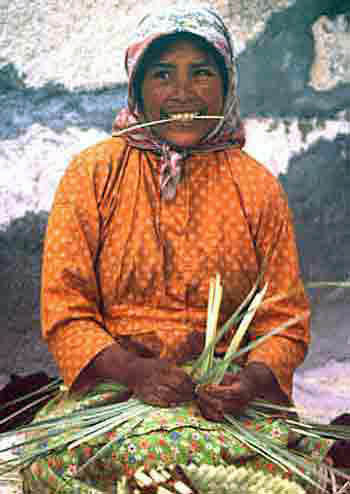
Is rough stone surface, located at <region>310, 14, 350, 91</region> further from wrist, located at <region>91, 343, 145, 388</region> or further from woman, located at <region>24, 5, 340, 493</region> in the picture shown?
wrist, located at <region>91, 343, 145, 388</region>

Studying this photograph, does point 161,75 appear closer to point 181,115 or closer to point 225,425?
point 181,115

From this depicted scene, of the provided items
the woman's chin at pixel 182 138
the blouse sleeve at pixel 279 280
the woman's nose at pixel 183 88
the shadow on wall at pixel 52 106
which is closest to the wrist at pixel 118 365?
the blouse sleeve at pixel 279 280

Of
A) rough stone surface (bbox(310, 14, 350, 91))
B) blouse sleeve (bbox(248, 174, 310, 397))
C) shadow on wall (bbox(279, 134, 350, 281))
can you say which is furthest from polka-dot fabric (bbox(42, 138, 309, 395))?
rough stone surface (bbox(310, 14, 350, 91))

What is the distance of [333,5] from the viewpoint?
4391 mm

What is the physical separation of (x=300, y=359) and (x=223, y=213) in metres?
0.54

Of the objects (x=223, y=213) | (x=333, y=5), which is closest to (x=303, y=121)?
(x=333, y=5)

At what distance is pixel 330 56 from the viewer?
441cm

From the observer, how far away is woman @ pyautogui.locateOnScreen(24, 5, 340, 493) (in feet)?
8.75

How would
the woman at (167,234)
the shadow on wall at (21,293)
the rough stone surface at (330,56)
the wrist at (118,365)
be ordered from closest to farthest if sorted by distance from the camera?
the wrist at (118,365) → the woman at (167,234) → the shadow on wall at (21,293) → the rough stone surface at (330,56)

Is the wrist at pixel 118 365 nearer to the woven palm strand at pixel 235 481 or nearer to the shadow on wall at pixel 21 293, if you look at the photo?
the woven palm strand at pixel 235 481

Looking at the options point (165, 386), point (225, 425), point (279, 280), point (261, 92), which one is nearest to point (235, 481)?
point (225, 425)

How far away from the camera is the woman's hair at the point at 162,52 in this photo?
2766 mm

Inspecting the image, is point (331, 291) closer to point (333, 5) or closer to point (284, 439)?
point (333, 5)

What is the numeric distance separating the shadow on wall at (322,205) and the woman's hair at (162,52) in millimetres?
1616
